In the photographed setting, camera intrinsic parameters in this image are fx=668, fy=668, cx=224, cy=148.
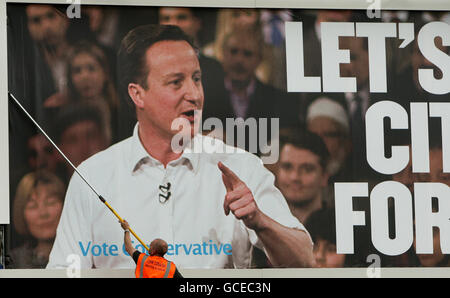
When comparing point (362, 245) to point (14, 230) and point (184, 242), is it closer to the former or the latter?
point (184, 242)

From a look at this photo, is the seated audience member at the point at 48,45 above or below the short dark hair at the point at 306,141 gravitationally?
above

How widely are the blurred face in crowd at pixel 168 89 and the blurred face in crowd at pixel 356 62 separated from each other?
1924 millimetres

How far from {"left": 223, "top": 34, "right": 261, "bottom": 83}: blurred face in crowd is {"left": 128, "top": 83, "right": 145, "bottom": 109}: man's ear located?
1.12 metres

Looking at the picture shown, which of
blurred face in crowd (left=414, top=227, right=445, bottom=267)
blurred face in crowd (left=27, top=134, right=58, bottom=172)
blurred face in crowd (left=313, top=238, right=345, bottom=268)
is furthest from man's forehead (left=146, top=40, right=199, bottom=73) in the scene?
blurred face in crowd (left=414, top=227, right=445, bottom=267)

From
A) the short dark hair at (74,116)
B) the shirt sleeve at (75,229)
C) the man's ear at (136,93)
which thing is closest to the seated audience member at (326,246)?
the man's ear at (136,93)

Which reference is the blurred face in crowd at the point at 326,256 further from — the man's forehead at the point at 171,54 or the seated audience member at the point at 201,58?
the man's forehead at the point at 171,54

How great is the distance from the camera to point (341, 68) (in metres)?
8.71

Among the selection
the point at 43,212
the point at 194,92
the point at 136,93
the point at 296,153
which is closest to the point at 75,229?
the point at 43,212

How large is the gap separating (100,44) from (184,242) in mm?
2699

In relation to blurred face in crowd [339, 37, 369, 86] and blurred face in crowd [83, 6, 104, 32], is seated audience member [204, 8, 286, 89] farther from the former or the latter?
blurred face in crowd [83, 6, 104, 32]

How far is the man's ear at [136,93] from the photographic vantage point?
8445 mm

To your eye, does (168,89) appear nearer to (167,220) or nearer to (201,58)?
(201,58)
